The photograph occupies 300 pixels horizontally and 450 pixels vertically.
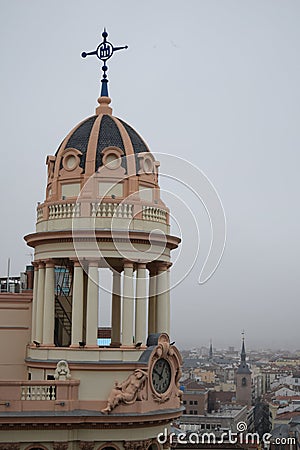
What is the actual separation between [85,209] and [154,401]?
21.4 feet

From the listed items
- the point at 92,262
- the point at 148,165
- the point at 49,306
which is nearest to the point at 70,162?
the point at 148,165

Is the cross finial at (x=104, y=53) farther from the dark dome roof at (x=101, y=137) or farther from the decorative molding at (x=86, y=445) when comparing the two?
the decorative molding at (x=86, y=445)

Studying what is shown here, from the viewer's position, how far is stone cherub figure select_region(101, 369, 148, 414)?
22.2 metres

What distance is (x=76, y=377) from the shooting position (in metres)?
22.8

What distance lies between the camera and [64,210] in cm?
2419

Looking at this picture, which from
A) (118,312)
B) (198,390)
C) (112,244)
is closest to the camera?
(112,244)

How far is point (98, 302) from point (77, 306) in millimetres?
771

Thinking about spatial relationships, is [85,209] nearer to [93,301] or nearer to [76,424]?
[93,301]

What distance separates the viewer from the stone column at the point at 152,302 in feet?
83.7

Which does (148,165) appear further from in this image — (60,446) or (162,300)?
(60,446)

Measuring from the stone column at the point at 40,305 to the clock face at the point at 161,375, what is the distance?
4.03 m

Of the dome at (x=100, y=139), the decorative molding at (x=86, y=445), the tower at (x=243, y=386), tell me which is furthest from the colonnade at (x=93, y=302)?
the tower at (x=243, y=386)

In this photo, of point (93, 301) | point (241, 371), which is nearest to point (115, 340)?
point (93, 301)

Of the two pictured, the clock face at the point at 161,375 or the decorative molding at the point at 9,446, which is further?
the clock face at the point at 161,375
